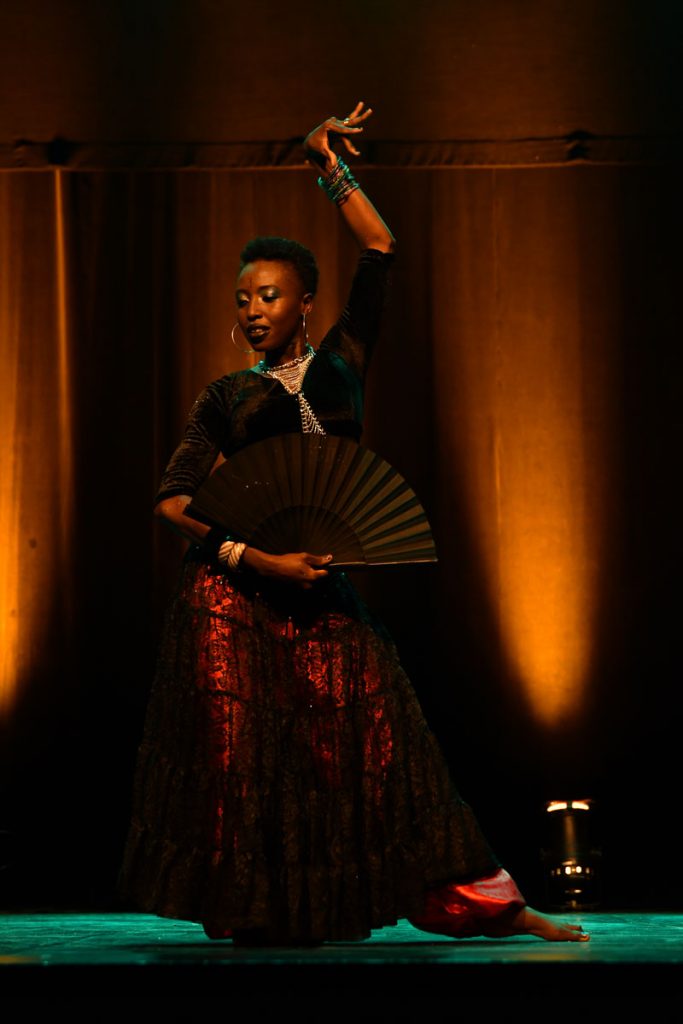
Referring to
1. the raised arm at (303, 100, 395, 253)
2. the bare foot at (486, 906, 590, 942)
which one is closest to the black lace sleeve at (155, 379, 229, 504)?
the raised arm at (303, 100, 395, 253)

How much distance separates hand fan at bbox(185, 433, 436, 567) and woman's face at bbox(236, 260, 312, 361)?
0.28 metres

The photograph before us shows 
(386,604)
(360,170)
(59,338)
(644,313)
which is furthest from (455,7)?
(386,604)

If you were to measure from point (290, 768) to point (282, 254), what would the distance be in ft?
3.36

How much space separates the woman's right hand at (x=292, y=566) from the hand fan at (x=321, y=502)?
4 cm

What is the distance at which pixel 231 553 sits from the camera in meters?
2.59

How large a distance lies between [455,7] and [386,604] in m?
1.99

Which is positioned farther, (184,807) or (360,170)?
(360,170)

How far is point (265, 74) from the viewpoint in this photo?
458cm

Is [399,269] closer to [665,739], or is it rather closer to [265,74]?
[265,74]

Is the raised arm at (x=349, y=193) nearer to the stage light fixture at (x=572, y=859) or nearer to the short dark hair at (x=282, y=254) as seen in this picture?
the short dark hair at (x=282, y=254)

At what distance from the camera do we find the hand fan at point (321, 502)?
8.43ft

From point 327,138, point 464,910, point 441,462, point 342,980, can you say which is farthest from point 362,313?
point 441,462

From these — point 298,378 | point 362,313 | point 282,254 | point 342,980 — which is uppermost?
point 282,254
